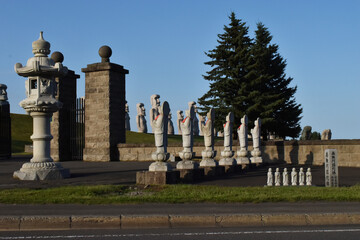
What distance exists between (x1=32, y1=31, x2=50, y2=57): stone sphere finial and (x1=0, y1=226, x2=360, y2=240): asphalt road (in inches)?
343

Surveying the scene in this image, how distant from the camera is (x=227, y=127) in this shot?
20.5m

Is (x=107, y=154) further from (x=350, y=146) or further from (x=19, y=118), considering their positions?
(x=19, y=118)

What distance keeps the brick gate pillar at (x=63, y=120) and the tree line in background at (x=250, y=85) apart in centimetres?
1738

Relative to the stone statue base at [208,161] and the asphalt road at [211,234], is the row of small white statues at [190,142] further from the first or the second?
the asphalt road at [211,234]

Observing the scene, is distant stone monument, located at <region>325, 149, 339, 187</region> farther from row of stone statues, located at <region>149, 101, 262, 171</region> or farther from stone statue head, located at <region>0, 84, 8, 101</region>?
stone statue head, located at <region>0, 84, 8, 101</region>

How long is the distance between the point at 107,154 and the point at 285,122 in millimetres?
25512

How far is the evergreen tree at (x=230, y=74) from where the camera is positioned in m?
44.1

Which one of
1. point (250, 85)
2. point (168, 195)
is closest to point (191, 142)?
point (168, 195)

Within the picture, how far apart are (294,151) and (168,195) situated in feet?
54.5

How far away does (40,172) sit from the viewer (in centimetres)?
1464

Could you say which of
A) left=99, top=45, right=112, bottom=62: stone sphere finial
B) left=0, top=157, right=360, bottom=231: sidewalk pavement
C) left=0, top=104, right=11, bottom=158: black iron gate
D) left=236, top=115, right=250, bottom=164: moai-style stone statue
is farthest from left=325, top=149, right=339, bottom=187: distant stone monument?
left=0, top=104, right=11, bottom=158: black iron gate

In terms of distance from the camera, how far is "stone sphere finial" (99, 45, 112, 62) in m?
27.4

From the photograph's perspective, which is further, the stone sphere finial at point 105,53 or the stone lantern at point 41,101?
the stone sphere finial at point 105,53

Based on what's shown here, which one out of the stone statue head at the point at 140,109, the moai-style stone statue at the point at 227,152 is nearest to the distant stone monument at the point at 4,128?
the moai-style stone statue at the point at 227,152
